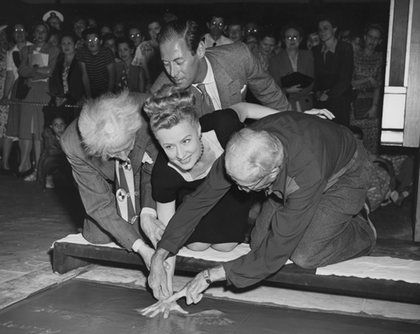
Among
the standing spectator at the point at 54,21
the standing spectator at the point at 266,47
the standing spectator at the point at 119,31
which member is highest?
the standing spectator at the point at 54,21

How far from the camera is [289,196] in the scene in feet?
8.43

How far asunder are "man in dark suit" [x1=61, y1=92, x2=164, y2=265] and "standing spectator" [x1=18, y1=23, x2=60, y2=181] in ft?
12.9

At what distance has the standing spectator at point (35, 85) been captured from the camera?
278 inches

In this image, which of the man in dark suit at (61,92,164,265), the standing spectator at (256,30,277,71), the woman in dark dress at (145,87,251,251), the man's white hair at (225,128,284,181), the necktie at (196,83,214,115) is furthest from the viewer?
the standing spectator at (256,30,277,71)

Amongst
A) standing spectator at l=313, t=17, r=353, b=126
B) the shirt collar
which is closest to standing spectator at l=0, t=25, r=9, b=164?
standing spectator at l=313, t=17, r=353, b=126

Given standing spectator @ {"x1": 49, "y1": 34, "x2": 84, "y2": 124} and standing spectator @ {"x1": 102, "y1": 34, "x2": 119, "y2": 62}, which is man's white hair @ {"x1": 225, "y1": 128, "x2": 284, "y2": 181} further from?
standing spectator @ {"x1": 102, "y1": 34, "x2": 119, "y2": 62}

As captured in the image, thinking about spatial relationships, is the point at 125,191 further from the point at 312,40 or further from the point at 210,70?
the point at 312,40

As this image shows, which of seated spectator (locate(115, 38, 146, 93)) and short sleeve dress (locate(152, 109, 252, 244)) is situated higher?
seated spectator (locate(115, 38, 146, 93))

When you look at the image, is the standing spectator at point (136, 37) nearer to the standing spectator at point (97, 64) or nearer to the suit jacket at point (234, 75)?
the standing spectator at point (97, 64)

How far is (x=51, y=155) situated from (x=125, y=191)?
3887mm

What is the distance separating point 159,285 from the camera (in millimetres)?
2926

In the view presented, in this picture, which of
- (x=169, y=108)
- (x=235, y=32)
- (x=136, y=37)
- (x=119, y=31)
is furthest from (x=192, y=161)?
(x=119, y=31)

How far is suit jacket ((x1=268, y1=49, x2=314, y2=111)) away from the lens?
19.6 ft

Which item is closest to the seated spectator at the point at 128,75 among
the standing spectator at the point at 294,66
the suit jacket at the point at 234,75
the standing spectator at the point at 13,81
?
the standing spectator at the point at 13,81
